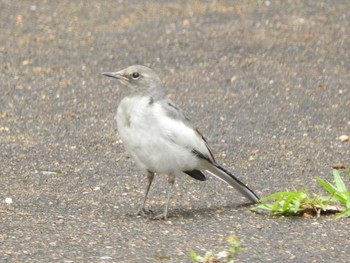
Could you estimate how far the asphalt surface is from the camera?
23.0ft

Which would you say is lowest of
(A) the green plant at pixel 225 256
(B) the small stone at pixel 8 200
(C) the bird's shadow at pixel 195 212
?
(B) the small stone at pixel 8 200

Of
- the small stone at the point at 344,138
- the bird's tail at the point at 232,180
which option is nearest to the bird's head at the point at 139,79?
the bird's tail at the point at 232,180

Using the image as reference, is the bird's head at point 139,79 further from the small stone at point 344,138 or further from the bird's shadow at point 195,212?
the small stone at point 344,138

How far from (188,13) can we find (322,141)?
4.54 metres

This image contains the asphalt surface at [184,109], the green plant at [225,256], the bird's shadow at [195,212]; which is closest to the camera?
the green plant at [225,256]

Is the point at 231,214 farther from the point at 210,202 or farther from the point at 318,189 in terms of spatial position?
the point at 318,189

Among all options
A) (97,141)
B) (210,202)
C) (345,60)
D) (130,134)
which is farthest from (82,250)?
(345,60)

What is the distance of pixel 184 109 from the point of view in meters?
10.5

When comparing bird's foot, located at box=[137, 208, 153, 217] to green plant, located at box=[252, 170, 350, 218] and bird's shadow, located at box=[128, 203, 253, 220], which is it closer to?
bird's shadow, located at box=[128, 203, 253, 220]

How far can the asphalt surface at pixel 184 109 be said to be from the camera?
702 centimetres

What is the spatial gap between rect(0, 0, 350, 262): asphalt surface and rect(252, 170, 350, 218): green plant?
100 millimetres

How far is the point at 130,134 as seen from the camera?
7.43 meters

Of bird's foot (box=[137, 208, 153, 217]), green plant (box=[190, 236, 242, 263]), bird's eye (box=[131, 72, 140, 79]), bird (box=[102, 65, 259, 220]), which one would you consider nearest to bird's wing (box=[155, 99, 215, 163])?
bird (box=[102, 65, 259, 220])

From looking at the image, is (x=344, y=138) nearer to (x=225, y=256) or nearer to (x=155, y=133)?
(x=155, y=133)
